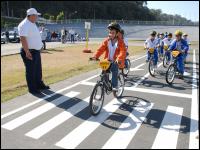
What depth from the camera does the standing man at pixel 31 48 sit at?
821cm

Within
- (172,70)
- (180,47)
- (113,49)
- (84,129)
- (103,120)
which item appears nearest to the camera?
(84,129)

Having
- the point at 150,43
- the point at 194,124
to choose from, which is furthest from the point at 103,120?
the point at 150,43

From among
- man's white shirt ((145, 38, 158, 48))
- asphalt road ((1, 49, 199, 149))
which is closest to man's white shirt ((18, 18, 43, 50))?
asphalt road ((1, 49, 199, 149))

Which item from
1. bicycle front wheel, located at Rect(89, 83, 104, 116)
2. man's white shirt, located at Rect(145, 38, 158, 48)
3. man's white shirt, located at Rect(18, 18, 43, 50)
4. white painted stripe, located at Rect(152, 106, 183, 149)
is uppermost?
man's white shirt, located at Rect(18, 18, 43, 50)

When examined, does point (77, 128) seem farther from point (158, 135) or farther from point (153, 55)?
point (153, 55)

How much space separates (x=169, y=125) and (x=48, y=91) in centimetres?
399

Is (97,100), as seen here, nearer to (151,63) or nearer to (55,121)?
(55,121)

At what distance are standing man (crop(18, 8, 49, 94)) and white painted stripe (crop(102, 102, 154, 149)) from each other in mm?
3076

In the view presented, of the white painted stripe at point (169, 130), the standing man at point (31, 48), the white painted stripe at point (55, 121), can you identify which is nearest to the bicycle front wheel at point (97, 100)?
the white painted stripe at point (55, 121)

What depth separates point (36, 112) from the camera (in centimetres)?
694

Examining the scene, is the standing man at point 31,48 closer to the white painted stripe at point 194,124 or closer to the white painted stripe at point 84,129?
the white painted stripe at point 84,129

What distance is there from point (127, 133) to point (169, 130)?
2.84ft

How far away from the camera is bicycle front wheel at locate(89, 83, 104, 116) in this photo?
22.1 ft

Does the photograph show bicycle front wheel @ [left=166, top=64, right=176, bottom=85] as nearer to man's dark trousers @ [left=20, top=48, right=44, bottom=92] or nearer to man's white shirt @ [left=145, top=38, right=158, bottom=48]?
man's white shirt @ [left=145, top=38, right=158, bottom=48]
